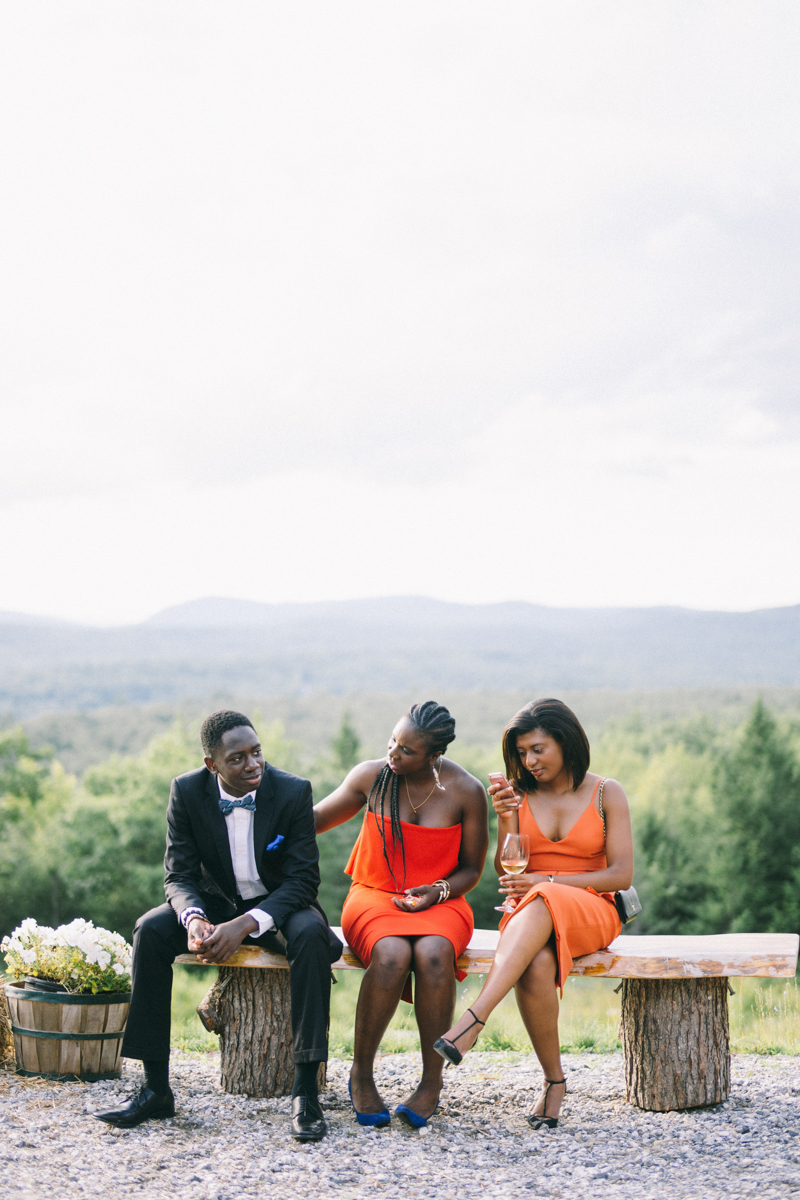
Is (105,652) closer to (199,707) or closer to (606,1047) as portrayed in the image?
(199,707)

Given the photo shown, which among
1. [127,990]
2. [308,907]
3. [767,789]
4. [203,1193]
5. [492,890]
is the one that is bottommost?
[492,890]

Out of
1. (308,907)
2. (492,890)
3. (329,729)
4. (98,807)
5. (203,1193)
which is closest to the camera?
(203,1193)

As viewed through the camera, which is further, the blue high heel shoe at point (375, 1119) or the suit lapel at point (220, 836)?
the suit lapel at point (220, 836)

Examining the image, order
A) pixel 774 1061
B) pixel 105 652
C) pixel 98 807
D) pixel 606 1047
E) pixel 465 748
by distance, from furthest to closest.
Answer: pixel 105 652 < pixel 465 748 < pixel 98 807 < pixel 606 1047 < pixel 774 1061

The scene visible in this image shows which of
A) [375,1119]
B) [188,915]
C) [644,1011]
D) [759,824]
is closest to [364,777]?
[188,915]

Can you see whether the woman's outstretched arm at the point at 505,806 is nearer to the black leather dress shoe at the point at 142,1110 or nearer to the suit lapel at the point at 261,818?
the suit lapel at the point at 261,818

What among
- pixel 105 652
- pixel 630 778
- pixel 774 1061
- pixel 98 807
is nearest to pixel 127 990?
pixel 774 1061

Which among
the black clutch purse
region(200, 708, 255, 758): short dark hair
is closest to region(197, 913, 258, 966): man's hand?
region(200, 708, 255, 758): short dark hair

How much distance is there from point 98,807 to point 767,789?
2662 cm

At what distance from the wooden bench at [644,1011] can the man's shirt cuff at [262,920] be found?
0.35 feet

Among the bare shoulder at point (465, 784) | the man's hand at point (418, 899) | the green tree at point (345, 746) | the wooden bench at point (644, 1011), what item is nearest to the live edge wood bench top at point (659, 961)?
the wooden bench at point (644, 1011)

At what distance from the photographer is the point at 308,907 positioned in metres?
4.48

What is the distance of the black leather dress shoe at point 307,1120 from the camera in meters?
3.96

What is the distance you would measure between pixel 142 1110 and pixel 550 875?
183 centimetres
